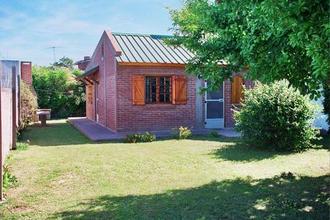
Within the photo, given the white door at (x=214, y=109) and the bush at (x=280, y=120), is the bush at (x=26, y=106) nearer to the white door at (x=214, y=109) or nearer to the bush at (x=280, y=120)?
the white door at (x=214, y=109)

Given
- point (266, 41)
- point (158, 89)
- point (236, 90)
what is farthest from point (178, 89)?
point (266, 41)

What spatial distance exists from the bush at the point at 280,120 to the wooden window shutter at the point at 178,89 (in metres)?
5.16

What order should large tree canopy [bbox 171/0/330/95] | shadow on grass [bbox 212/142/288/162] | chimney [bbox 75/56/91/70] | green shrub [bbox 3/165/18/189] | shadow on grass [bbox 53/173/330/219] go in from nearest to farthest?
large tree canopy [bbox 171/0/330/95] → shadow on grass [bbox 53/173/330/219] → green shrub [bbox 3/165/18/189] → shadow on grass [bbox 212/142/288/162] → chimney [bbox 75/56/91/70]

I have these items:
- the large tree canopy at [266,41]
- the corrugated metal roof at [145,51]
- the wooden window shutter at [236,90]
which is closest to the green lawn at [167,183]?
the large tree canopy at [266,41]

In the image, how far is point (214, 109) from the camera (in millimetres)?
17734

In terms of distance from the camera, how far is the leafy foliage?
2817 cm

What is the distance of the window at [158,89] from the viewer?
654 inches

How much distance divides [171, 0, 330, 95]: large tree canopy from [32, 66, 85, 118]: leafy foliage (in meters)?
22.6

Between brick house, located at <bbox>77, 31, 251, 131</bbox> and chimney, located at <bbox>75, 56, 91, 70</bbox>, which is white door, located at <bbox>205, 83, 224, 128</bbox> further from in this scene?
chimney, located at <bbox>75, 56, 91, 70</bbox>

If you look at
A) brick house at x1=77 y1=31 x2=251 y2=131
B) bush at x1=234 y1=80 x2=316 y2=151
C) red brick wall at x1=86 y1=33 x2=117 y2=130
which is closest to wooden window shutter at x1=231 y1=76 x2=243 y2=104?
brick house at x1=77 y1=31 x2=251 y2=131

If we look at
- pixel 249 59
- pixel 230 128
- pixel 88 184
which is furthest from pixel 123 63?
pixel 249 59

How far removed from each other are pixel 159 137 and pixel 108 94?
177 inches

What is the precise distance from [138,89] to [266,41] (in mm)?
12187

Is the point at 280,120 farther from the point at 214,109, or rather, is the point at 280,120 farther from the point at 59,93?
the point at 59,93
